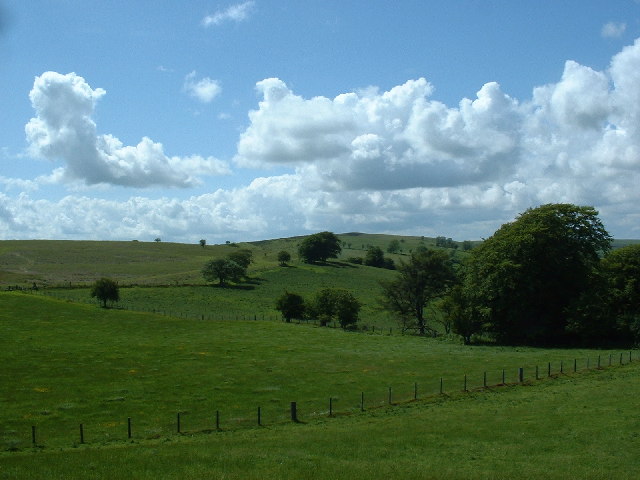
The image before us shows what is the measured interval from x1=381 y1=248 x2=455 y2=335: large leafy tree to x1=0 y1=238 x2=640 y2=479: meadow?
28.5 ft

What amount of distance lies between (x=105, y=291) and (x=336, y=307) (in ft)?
117

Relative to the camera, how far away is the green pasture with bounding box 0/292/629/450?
32.3 meters

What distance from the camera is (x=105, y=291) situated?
83.9 meters

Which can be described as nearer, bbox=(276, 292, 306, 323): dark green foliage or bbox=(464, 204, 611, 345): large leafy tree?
bbox=(464, 204, 611, 345): large leafy tree

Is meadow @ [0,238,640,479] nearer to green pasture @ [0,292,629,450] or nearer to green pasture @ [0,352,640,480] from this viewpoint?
green pasture @ [0,352,640,480]

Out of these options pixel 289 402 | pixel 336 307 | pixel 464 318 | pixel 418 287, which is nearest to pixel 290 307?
pixel 336 307

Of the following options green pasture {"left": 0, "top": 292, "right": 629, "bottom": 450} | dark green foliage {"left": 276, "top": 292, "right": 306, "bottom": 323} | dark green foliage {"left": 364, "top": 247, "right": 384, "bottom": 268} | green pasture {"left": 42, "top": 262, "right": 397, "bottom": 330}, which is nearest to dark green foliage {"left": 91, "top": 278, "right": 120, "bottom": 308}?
green pasture {"left": 42, "top": 262, "right": 397, "bottom": 330}

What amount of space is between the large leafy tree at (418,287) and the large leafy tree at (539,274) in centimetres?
1659

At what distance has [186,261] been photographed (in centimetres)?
17238

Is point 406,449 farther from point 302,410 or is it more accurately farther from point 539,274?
point 539,274

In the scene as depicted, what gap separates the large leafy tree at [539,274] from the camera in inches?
2486

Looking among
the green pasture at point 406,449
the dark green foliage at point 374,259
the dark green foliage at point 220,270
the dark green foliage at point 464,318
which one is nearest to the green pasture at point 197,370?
the dark green foliage at point 464,318

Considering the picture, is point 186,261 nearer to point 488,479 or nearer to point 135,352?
point 135,352

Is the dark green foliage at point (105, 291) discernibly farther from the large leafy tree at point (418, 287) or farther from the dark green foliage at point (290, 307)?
the large leafy tree at point (418, 287)
